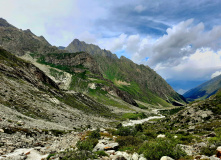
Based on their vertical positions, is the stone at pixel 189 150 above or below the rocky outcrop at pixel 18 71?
below

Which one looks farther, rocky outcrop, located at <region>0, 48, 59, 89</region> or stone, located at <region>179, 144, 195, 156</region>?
rocky outcrop, located at <region>0, 48, 59, 89</region>

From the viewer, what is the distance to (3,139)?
68.5 ft

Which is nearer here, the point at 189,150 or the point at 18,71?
the point at 189,150

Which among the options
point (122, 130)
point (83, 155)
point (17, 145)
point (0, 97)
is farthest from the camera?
point (0, 97)

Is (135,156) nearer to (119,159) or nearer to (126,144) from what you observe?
(119,159)

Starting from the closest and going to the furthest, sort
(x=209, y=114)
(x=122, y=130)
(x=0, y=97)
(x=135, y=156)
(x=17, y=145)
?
(x=135, y=156)
(x=17, y=145)
(x=122, y=130)
(x=0, y=97)
(x=209, y=114)

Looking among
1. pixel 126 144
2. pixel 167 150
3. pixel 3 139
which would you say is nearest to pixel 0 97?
pixel 3 139

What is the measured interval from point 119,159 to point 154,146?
4.12m

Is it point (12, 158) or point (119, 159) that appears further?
point (12, 158)

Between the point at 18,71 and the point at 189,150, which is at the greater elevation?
the point at 18,71

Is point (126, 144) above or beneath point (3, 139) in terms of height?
above

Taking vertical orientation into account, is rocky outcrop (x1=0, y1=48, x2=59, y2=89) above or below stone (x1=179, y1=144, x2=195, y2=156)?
above

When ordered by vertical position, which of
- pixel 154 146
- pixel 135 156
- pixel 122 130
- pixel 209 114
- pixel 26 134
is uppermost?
pixel 209 114

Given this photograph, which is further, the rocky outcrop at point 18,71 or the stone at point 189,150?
the rocky outcrop at point 18,71
